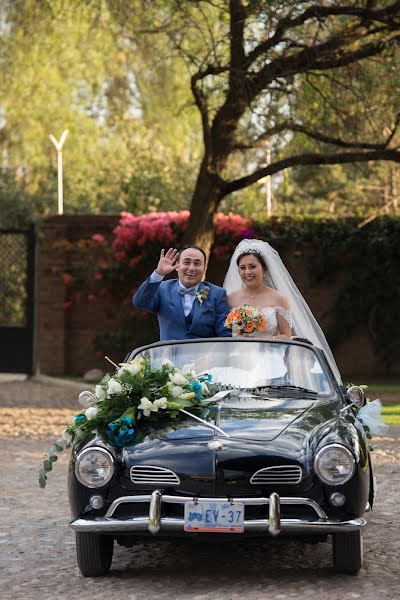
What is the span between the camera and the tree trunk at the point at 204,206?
1720cm

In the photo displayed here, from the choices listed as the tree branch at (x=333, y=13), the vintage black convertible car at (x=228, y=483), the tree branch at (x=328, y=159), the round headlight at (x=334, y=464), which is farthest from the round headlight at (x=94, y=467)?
the tree branch at (x=328, y=159)

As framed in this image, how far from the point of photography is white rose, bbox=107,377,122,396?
22.3 feet

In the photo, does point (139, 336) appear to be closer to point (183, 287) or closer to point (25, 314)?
point (25, 314)

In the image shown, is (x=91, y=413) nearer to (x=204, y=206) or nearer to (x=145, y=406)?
(x=145, y=406)

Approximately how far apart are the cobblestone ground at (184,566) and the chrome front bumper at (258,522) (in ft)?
1.06

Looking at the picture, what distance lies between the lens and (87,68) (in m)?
31.6

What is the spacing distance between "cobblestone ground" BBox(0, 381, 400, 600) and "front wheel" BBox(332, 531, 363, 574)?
6cm

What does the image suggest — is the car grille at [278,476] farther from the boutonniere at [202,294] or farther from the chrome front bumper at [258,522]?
the boutonniere at [202,294]

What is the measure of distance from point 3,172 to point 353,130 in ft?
49.7

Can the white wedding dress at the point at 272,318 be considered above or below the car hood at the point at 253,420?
above

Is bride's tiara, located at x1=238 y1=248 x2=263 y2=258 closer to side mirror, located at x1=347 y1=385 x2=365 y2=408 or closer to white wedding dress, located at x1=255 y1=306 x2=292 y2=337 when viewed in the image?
white wedding dress, located at x1=255 y1=306 x2=292 y2=337

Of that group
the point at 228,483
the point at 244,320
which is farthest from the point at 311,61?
the point at 228,483

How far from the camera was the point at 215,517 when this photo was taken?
603 cm

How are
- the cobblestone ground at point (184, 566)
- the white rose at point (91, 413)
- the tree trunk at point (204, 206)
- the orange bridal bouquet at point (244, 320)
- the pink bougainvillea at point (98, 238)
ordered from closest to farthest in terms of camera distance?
the cobblestone ground at point (184, 566) → the white rose at point (91, 413) → the orange bridal bouquet at point (244, 320) → the tree trunk at point (204, 206) → the pink bougainvillea at point (98, 238)
